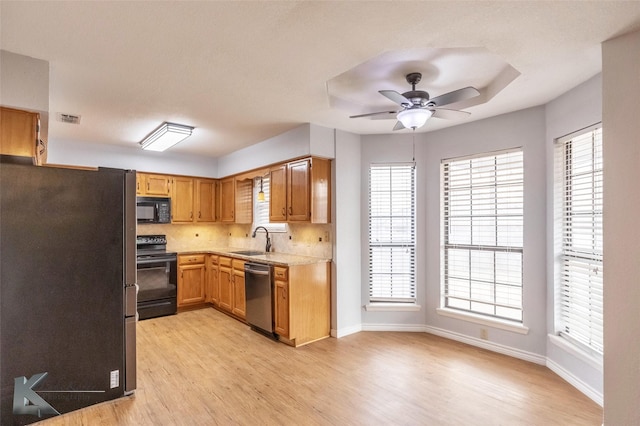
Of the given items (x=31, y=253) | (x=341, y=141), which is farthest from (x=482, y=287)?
(x=31, y=253)

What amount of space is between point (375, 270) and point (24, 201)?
145 inches

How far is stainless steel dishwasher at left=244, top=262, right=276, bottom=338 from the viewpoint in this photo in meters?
4.08

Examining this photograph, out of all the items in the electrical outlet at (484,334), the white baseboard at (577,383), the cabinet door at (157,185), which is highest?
the cabinet door at (157,185)

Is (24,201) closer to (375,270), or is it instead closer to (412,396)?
(412,396)

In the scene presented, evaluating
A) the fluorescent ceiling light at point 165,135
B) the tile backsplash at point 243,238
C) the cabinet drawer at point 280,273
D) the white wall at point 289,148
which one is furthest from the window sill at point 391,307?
the fluorescent ceiling light at point 165,135

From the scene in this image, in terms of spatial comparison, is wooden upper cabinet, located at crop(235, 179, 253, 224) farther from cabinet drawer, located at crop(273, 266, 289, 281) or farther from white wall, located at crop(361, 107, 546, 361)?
white wall, located at crop(361, 107, 546, 361)

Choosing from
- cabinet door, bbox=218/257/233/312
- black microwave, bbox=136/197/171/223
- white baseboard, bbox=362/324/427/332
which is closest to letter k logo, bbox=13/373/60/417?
cabinet door, bbox=218/257/233/312

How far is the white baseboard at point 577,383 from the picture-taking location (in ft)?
8.53

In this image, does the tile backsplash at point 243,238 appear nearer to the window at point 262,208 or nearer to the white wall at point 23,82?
the window at point 262,208

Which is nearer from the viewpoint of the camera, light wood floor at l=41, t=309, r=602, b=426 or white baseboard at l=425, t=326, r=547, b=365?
light wood floor at l=41, t=309, r=602, b=426

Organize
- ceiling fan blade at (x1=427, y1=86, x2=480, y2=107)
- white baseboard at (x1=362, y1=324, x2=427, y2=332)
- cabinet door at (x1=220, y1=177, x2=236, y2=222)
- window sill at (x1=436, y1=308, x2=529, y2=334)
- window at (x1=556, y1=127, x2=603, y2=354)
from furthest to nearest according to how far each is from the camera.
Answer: cabinet door at (x1=220, y1=177, x2=236, y2=222) → white baseboard at (x1=362, y1=324, x2=427, y2=332) → window sill at (x1=436, y1=308, x2=529, y2=334) → window at (x1=556, y1=127, x2=603, y2=354) → ceiling fan blade at (x1=427, y1=86, x2=480, y2=107)

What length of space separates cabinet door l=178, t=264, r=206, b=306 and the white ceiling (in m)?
2.89

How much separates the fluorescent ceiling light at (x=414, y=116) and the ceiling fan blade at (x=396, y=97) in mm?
77

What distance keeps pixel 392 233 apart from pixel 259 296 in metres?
1.96
